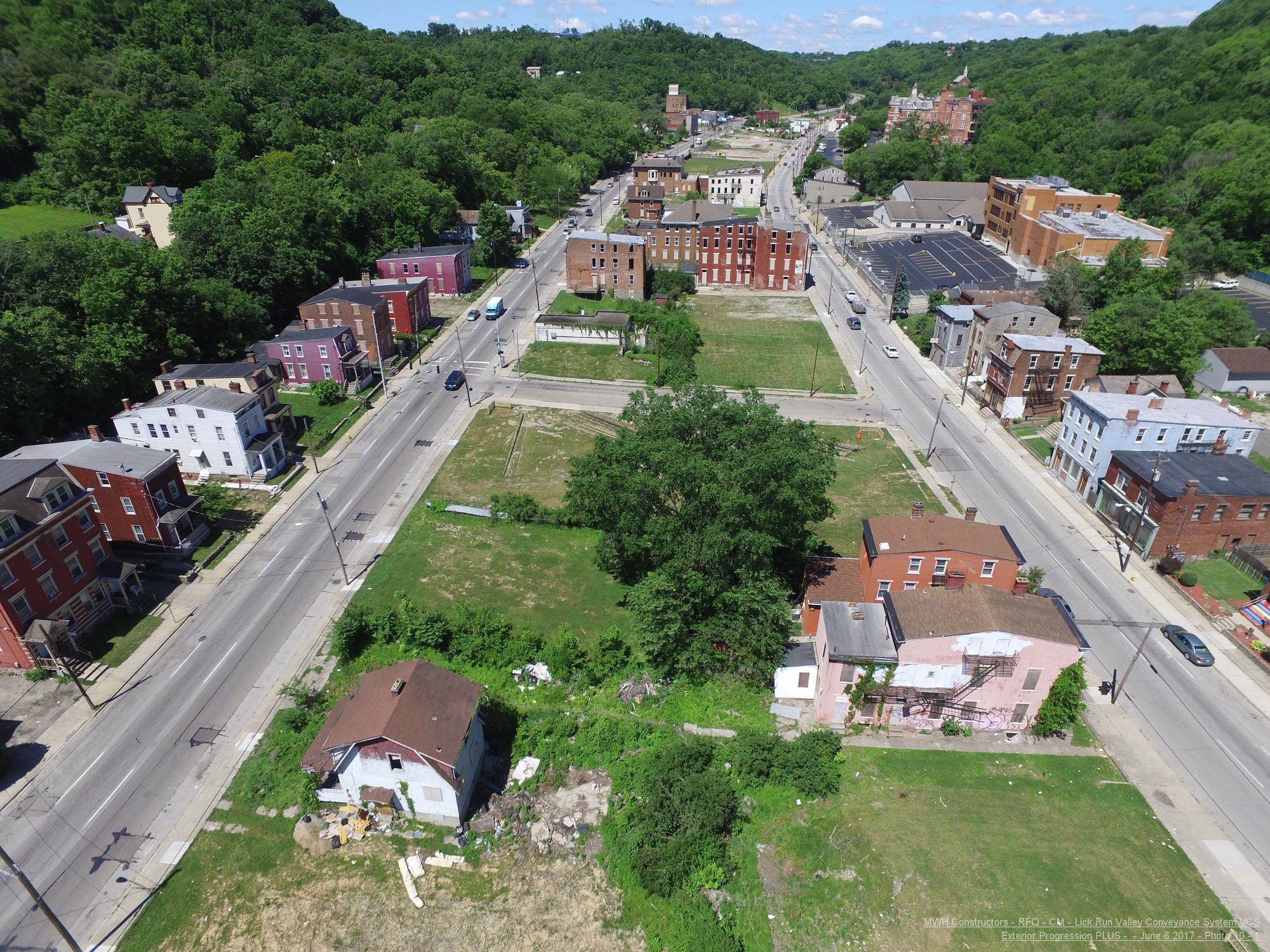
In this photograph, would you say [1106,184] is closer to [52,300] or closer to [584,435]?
[584,435]

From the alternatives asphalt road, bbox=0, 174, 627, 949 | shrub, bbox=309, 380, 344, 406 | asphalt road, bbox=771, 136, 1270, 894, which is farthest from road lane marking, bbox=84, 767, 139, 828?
asphalt road, bbox=771, 136, 1270, 894

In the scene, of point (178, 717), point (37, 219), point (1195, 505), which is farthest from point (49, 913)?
point (37, 219)

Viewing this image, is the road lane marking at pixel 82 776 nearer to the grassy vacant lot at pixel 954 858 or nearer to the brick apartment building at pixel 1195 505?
the grassy vacant lot at pixel 954 858

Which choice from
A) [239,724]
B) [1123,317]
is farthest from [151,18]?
[1123,317]

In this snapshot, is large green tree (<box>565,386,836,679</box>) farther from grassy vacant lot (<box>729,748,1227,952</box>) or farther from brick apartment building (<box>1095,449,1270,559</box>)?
brick apartment building (<box>1095,449,1270,559</box>)

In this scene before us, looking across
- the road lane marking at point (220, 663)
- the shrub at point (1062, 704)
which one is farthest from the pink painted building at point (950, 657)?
the road lane marking at point (220, 663)
